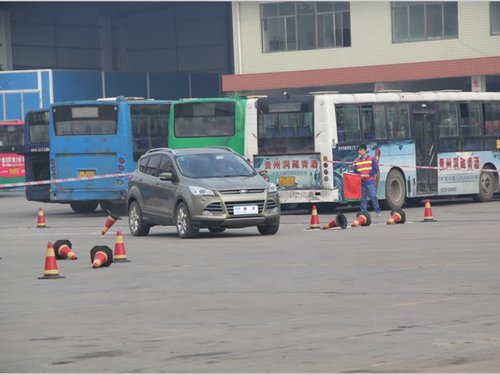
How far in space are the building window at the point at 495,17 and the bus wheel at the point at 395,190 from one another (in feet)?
61.3

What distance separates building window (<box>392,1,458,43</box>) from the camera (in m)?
53.3

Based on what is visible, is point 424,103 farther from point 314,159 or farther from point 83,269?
Result: point 83,269

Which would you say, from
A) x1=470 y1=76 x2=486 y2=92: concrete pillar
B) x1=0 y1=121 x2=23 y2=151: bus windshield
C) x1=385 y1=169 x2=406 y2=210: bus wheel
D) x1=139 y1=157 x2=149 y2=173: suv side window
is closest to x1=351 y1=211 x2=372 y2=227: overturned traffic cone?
x1=139 y1=157 x2=149 y2=173: suv side window

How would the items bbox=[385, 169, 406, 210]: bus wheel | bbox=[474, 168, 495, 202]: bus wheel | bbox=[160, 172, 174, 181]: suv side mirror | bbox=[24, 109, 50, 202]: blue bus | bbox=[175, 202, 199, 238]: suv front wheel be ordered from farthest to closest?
bbox=[24, 109, 50, 202]: blue bus
bbox=[474, 168, 495, 202]: bus wheel
bbox=[385, 169, 406, 210]: bus wheel
bbox=[160, 172, 174, 181]: suv side mirror
bbox=[175, 202, 199, 238]: suv front wheel

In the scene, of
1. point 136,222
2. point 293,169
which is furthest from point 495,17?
point 136,222

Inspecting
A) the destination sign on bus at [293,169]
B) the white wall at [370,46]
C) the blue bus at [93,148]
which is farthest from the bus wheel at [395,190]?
the white wall at [370,46]

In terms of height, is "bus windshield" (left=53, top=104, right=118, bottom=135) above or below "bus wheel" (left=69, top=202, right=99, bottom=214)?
above

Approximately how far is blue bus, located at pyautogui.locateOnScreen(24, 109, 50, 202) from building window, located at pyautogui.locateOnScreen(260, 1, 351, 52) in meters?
20.0

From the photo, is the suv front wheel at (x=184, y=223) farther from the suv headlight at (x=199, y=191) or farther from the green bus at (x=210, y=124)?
the green bus at (x=210, y=124)

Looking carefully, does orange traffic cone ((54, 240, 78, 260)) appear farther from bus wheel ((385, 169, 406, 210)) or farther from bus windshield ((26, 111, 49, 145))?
bus windshield ((26, 111, 49, 145))

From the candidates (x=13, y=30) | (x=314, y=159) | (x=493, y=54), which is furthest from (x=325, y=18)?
(x=13, y=30)

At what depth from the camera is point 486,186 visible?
37.1m

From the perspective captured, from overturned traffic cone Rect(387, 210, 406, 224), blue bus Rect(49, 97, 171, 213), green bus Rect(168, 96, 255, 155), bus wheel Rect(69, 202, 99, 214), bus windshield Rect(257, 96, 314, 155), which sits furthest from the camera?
bus wheel Rect(69, 202, 99, 214)

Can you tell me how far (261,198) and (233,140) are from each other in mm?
10332
